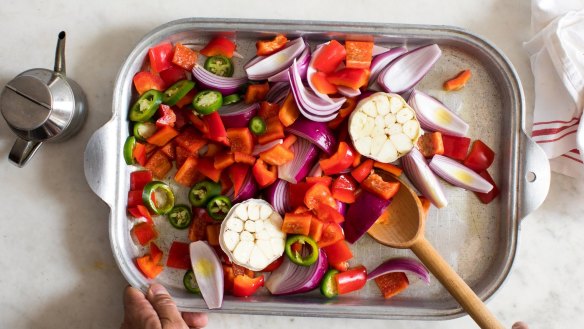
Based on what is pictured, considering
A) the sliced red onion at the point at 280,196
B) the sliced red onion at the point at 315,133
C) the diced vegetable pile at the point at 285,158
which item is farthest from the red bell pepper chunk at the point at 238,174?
the sliced red onion at the point at 315,133

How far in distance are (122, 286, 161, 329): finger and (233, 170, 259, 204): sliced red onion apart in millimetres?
490

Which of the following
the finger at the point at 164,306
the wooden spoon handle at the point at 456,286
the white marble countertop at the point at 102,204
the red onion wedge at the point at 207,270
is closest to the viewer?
the wooden spoon handle at the point at 456,286

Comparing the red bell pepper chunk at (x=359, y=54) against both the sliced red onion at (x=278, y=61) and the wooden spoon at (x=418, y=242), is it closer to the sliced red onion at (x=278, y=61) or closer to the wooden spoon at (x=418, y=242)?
the sliced red onion at (x=278, y=61)

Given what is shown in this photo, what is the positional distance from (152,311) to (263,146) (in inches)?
27.9

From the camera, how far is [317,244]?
2.03 m

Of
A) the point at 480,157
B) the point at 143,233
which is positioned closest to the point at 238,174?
the point at 143,233

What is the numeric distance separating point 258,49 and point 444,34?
69cm

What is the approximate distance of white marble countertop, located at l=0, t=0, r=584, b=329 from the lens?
2174mm

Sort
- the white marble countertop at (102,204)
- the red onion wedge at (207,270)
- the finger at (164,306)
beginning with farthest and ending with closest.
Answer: the white marble countertop at (102,204) → the red onion wedge at (207,270) → the finger at (164,306)

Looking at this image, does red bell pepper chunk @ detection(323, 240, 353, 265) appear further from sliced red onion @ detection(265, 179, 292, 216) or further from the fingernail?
the fingernail

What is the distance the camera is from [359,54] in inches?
79.1

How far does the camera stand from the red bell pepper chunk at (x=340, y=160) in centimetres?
199

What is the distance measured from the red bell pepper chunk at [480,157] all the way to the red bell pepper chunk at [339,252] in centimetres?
57

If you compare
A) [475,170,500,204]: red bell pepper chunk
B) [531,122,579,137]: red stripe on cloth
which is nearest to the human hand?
[475,170,500,204]: red bell pepper chunk
